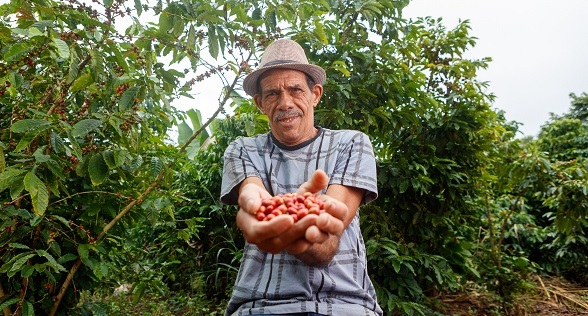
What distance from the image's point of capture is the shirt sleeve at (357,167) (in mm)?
1438

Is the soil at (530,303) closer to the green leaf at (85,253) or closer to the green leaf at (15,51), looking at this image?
the green leaf at (85,253)

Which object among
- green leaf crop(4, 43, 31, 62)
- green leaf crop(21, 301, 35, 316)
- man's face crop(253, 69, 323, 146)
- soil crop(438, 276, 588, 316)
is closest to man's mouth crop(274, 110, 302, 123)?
man's face crop(253, 69, 323, 146)

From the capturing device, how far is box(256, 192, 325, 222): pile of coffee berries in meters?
1.07

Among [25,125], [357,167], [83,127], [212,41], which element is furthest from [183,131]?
[357,167]

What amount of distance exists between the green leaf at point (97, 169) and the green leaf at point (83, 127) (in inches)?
5.5

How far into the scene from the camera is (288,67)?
1.56 metres

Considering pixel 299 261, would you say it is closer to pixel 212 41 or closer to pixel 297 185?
pixel 297 185

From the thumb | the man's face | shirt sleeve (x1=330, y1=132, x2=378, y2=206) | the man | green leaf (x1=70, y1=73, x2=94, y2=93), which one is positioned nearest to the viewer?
the thumb

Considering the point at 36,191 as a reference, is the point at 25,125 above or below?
above

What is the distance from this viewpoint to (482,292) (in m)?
4.17

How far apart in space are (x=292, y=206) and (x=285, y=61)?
61 centimetres

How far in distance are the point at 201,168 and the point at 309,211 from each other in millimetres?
3166

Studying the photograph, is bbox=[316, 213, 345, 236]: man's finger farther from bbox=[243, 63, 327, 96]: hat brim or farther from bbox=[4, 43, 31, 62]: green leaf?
bbox=[4, 43, 31, 62]: green leaf

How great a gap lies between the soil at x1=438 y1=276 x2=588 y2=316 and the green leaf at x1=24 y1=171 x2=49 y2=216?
113 inches
